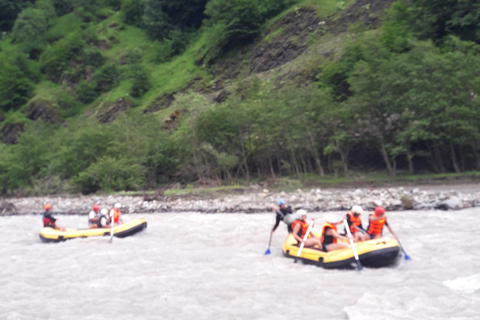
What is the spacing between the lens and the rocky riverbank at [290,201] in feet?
59.2

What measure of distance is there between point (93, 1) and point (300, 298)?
3308 inches

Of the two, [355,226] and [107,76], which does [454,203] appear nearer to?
[355,226]

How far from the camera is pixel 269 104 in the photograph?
3075cm

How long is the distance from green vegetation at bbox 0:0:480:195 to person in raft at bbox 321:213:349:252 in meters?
15.4

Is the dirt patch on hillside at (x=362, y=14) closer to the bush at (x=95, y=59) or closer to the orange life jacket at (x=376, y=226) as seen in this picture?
the orange life jacket at (x=376, y=226)

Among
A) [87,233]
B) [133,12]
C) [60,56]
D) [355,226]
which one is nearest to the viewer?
[355,226]

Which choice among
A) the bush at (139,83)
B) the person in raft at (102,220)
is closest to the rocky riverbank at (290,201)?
the person in raft at (102,220)

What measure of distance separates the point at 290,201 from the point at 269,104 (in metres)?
11.1

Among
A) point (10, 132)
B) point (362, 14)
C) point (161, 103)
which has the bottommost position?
point (10, 132)

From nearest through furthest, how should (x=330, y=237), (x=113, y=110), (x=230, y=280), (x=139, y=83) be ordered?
1. (x=230, y=280)
2. (x=330, y=237)
3. (x=113, y=110)
4. (x=139, y=83)

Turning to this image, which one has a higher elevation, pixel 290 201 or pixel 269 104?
pixel 269 104

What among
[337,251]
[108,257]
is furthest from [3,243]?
[337,251]

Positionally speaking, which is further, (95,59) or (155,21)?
(155,21)

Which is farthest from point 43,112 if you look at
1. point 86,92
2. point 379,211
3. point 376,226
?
point 379,211
